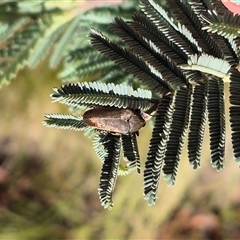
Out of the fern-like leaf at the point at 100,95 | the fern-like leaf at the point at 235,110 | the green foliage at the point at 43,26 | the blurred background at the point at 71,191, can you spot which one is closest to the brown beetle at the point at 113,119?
the fern-like leaf at the point at 100,95

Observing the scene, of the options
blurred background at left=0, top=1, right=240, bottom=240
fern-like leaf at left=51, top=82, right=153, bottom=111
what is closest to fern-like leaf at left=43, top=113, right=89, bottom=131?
fern-like leaf at left=51, top=82, right=153, bottom=111

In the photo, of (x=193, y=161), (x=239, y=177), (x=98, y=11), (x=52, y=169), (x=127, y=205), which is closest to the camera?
(x=193, y=161)

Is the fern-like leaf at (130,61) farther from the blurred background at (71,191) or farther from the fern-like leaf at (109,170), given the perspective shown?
the blurred background at (71,191)

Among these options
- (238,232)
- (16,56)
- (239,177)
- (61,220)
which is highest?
(16,56)

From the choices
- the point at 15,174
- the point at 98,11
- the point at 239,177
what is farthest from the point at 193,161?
the point at 15,174

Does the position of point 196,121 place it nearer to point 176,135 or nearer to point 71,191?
point 176,135

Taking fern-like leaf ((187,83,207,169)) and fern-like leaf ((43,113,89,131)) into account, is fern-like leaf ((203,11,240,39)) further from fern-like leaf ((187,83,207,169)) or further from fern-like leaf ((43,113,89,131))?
fern-like leaf ((43,113,89,131))

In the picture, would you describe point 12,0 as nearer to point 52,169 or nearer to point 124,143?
point 124,143
